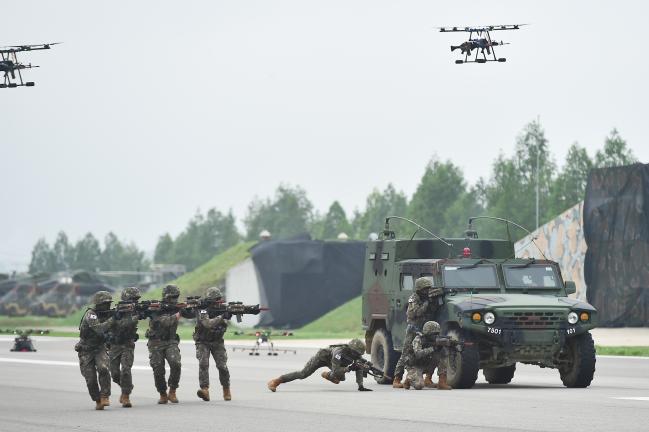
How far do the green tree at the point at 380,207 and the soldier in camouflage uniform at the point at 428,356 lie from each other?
510 ft

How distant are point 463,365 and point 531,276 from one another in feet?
9.40

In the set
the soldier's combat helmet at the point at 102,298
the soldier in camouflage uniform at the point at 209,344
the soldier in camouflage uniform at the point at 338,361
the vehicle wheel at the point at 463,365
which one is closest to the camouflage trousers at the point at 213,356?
the soldier in camouflage uniform at the point at 209,344

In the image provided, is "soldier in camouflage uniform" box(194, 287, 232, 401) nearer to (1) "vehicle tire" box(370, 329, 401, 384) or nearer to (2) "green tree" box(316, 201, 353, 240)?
(1) "vehicle tire" box(370, 329, 401, 384)

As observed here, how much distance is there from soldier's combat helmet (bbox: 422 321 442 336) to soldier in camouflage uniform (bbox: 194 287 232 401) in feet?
12.1

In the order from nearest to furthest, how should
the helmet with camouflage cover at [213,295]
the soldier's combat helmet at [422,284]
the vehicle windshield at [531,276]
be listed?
1. the helmet with camouflage cover at [213,295]
2. the soldier's combat helmet at [422,284]
3. the vehicle windshield at [531,276]

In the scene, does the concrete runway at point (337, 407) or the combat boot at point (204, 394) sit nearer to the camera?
the concrete runway at point (337, 407)

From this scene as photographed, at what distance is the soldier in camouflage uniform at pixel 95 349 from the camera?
2073 centimetres

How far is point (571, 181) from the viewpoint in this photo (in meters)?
120

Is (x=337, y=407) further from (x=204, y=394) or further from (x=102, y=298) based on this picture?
(x=102, y=298)

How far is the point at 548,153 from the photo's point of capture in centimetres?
12275

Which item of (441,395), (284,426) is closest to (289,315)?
(441,395)

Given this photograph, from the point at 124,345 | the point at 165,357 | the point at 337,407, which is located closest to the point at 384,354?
the point at 165,357

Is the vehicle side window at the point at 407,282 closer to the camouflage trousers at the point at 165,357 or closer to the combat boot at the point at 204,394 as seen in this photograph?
the combat boot at the point at 204,394

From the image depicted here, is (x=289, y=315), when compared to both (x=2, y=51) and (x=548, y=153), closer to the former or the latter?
(x=2, y=51)
